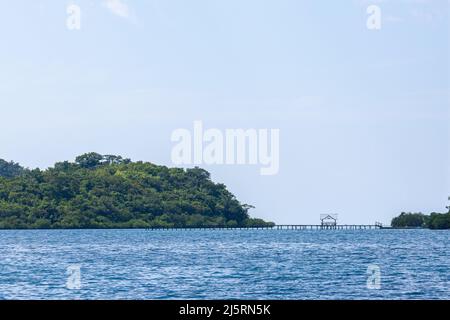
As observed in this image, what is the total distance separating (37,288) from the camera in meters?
59.0

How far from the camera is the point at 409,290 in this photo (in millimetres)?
56656

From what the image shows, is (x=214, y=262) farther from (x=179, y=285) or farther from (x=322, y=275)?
(x=179, y=285)

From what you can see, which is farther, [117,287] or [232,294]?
[117,287]

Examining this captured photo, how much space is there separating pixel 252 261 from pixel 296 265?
8172 millimetres
